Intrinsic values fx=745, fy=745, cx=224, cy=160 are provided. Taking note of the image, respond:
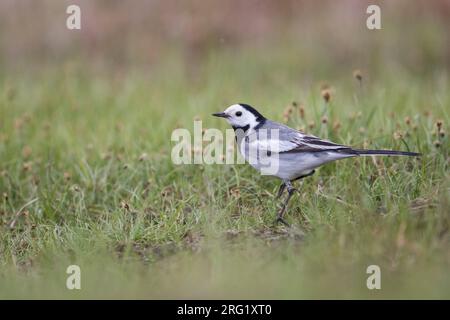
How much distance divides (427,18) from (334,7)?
167 centimetres

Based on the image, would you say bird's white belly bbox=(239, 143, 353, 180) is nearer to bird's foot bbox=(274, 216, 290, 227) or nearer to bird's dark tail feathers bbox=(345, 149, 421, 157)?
bird's dark tail feathers bbox=(345, 149, 421, 157)

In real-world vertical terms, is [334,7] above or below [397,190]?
above

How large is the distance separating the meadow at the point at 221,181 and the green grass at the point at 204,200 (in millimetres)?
19

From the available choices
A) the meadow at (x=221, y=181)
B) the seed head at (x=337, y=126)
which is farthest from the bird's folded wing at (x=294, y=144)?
the seed head at (x=337, y=126)

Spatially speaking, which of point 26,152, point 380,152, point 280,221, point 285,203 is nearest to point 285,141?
point 285,203

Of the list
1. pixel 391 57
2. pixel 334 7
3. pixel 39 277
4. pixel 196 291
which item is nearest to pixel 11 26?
pixel 334 7

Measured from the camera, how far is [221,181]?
769 centimetres

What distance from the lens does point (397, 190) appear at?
677 cm

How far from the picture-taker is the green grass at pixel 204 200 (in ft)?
18.2

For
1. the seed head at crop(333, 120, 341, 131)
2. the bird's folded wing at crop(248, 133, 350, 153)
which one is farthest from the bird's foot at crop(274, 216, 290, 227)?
the seed head at crop(333, 120, 341, 131)

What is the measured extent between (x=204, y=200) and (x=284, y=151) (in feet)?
3.85

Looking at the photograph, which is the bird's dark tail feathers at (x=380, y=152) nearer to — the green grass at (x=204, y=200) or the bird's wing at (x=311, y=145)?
the bird's wing at (x=311, y=145)

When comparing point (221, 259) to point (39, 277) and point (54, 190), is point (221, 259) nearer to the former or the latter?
point (39, 277)

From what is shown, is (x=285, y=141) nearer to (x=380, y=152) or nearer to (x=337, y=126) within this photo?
(x=380, y=152)
